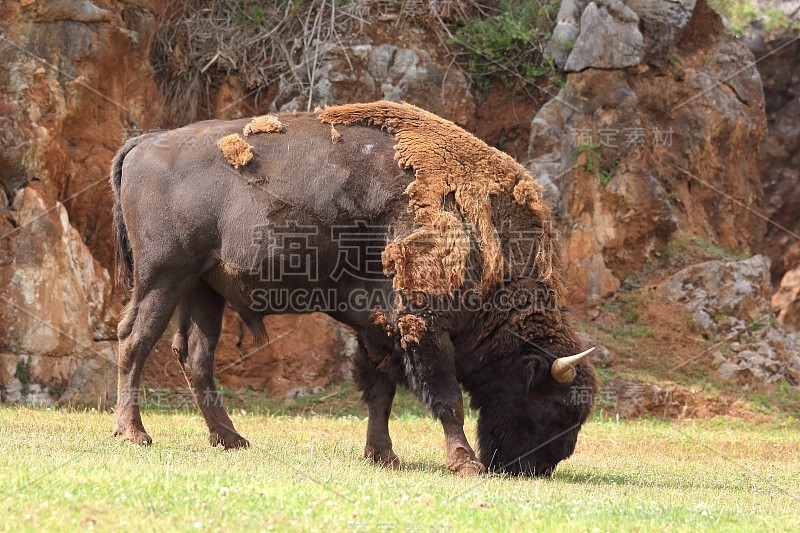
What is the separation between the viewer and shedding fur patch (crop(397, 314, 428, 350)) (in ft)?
25.0

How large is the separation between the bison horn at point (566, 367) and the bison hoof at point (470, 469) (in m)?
0.91

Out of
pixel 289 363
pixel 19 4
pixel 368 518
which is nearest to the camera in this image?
pixel 368 518

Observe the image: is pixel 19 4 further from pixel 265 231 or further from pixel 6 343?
pixel 265 231

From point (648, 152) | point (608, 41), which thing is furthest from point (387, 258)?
point (648, 152)

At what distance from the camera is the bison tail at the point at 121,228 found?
8680 mm

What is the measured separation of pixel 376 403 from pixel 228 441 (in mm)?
1303

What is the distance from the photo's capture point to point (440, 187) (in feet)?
25.8

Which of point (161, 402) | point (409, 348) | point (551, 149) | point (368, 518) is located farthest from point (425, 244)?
point (551, 149)

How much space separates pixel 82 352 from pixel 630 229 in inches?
323

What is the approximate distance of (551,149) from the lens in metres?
14.7

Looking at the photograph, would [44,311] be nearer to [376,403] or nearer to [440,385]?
[376,403]

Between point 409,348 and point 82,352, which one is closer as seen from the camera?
point 409,348

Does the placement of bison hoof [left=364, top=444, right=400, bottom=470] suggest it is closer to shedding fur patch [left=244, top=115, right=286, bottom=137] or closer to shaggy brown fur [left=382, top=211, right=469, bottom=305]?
shaggy brown fur [left=382, top=211, right=469, bottom=305]

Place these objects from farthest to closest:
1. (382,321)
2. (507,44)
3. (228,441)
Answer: (507,44)
(228,441)
(382,321)
